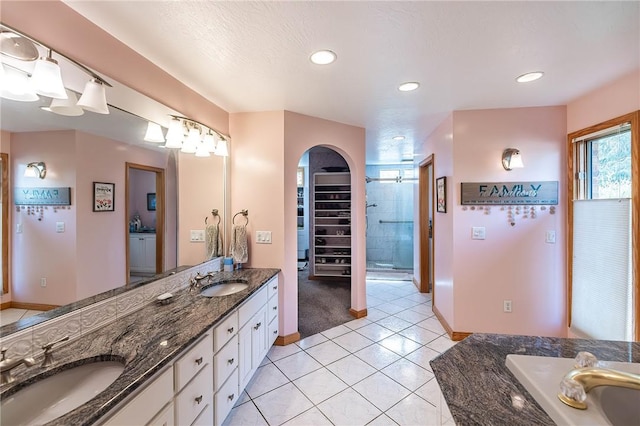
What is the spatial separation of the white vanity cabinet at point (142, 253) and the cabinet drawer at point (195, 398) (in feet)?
2.65

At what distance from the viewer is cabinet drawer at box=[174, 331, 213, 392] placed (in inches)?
48.4

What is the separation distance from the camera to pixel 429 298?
4.17 meters

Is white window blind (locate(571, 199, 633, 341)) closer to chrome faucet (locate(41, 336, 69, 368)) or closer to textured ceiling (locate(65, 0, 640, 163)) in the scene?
textured ceiling (locate(65, 0, 640, 163))

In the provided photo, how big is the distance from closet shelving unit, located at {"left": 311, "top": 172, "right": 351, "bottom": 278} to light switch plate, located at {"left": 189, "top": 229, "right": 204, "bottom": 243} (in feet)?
9.48

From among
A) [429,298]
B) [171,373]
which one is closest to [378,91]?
[171,373]

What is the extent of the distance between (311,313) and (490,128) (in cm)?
304

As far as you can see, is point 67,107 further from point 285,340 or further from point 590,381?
point 285,340

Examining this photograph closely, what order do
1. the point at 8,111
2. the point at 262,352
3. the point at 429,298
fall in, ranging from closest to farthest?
the point at 8,111
the point at 262,352
the point at 429,298

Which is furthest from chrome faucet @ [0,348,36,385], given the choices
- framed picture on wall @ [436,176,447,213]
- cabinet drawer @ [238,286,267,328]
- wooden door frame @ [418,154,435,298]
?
wooden door frame @ [418,154,435,298]

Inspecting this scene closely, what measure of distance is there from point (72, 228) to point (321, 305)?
3.07m

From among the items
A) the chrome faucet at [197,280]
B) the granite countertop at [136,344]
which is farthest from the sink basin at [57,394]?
the chrome faucet at [197,280]

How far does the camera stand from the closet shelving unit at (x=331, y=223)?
509 cm

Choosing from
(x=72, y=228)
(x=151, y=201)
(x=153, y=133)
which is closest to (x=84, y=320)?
(x=72, y=228)

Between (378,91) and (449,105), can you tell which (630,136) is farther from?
(378,91)
